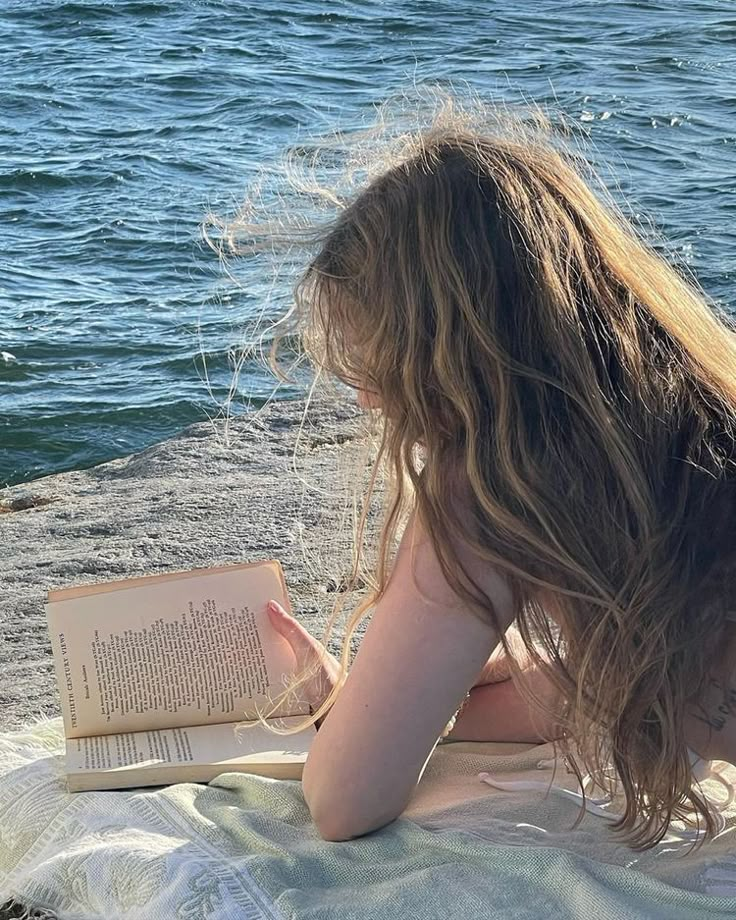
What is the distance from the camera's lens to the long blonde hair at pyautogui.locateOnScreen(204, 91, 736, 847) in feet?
5.57

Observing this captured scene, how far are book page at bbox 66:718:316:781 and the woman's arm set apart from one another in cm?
24

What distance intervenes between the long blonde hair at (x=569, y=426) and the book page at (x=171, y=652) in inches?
21.7

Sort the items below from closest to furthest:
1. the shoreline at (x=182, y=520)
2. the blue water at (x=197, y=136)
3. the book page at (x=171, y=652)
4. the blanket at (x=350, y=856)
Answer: the blanket at (x=350, y=856) < the book page at (x=171, y=652) < the shoreline at (x=182, y=520) < the blue water at (x=197, y=136)

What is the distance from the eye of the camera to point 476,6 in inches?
494

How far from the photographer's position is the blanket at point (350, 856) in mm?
1688

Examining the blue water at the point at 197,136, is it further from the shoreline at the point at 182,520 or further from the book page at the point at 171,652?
the book page at the point at 171,652

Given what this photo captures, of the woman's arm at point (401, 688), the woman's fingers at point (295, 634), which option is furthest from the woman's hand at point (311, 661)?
the woman's arm at point (401, 688)

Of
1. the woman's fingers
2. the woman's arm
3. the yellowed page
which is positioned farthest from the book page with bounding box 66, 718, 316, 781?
the woman's arm

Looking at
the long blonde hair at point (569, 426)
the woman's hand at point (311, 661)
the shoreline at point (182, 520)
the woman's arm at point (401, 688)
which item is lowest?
the shoreline at point (182, 520)

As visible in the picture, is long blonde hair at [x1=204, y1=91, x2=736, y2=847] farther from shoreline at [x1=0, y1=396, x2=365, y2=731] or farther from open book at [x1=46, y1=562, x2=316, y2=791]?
shoreline at [x1=0, y1=396, x2=365, y2=731]

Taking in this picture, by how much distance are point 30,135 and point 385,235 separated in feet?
25.5

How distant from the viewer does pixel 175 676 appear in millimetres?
2162

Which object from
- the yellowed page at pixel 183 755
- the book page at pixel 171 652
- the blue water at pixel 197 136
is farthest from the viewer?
the blue water at pixel 197 136

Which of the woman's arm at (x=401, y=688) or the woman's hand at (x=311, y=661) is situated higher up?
the woman's arm at (x=401, y=688)
